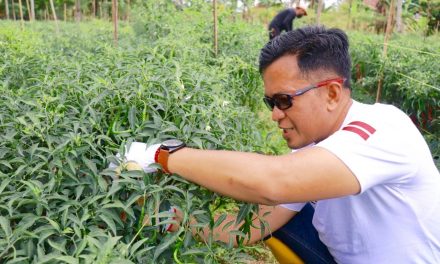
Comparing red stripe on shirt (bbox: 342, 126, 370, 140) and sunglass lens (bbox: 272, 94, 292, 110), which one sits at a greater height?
sunglass lens (bbox: 272, 94, 292, 110)

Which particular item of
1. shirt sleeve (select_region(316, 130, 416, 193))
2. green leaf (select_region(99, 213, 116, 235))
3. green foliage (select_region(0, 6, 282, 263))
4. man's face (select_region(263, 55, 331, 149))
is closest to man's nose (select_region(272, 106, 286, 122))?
man's face (select_region(263, 55, 331, 149))

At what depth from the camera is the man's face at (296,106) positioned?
5.51ft

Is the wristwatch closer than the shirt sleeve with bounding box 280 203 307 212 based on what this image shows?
Yes

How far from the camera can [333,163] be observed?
1.45 meters

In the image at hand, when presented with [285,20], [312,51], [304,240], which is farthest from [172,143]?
[285,20]

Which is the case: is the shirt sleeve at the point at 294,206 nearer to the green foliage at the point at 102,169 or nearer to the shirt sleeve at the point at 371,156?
the green foliage at the point at 102,169

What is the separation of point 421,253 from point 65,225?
134cm

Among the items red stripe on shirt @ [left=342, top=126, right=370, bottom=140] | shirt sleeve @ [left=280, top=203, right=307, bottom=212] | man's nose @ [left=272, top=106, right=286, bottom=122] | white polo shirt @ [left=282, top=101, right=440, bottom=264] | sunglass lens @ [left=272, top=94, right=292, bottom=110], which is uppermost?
sunglass lens @ [left=272, top=94, right=292, bottom=110]

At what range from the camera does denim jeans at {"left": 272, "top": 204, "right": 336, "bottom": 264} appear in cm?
227

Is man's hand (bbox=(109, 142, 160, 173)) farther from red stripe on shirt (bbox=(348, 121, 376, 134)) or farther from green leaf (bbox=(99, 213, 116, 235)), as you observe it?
red stripe on shirt (bbox=(348, 121, 376, 134))

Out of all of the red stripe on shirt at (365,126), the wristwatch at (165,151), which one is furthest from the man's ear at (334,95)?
the wristwatch at (165,151)

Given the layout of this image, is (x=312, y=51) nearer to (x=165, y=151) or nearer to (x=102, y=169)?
(x=165, y=151)

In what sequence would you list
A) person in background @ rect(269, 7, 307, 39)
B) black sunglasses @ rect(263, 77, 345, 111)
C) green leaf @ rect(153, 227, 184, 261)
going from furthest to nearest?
person in background @ rect(269, 7, 307, 39) < black sunglasses @ rect(263, 77, 345, 111) < green leaf @ rect(153, 227, 184, 261)

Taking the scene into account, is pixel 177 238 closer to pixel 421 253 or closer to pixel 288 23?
pixel 421 253
